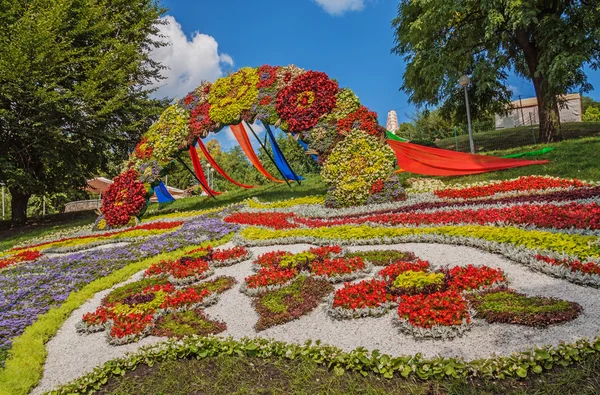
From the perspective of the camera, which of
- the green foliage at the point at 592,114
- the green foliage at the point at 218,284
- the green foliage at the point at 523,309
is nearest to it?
the green foliage at the point at 523,309

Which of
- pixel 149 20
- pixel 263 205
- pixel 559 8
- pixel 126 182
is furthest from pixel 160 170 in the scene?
pixel 559 8

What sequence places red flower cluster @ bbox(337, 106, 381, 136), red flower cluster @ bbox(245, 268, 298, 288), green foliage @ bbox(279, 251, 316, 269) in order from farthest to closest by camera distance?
red flower cluster @ bbox(337, 106, 381, 136) → green foliage @ bbox(279, 251, 316, 269) → red flower cluster @ bbox(245, 268, 298, 288)

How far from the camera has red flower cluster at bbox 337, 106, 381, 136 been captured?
41.6ft

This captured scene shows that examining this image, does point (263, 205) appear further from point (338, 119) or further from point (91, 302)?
point (91, 302)

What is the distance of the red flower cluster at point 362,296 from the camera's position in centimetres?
520

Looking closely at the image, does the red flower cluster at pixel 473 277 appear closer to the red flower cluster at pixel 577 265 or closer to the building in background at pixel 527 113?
the red flower cluster at pixel 577 265

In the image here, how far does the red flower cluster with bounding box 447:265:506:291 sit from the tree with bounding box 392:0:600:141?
1578 centimetres

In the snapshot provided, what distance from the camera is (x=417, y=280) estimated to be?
17.7 ft

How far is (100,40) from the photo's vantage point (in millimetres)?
22094

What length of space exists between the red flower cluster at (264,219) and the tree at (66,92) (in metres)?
10.7

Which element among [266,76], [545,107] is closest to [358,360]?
[266,76]

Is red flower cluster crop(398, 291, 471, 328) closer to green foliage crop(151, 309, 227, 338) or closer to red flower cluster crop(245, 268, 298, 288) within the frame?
red flower cluster crop(245, 268, 298, 288)

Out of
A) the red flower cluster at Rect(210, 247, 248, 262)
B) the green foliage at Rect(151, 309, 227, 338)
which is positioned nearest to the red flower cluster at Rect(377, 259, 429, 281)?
the green foliage at Rect(151, 309, 227, 338)

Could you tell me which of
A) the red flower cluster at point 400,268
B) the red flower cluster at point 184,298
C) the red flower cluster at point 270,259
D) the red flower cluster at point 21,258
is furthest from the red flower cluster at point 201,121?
the red flower cluster at point 400,268
